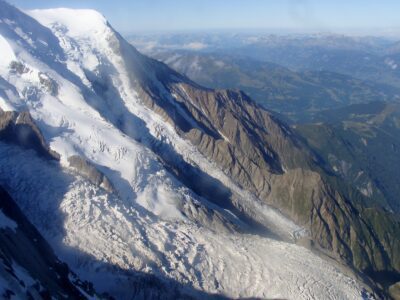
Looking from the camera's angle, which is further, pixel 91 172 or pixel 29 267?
pixel 91 172

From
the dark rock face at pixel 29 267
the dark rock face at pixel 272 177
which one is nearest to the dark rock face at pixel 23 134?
the dark rock face at pixel 29 267

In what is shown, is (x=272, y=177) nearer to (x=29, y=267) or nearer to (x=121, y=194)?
(x=121, y=194)

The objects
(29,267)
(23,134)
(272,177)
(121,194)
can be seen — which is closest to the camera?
(29,267)

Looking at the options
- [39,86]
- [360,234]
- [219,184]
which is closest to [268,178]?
[219,184]

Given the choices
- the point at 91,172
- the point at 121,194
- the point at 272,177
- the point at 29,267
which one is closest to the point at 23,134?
the point at 91,172

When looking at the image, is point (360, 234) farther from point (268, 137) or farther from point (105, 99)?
point (105, 99)

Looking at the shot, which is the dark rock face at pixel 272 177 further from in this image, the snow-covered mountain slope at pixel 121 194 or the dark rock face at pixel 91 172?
the dark rock face at pixel 91 172
